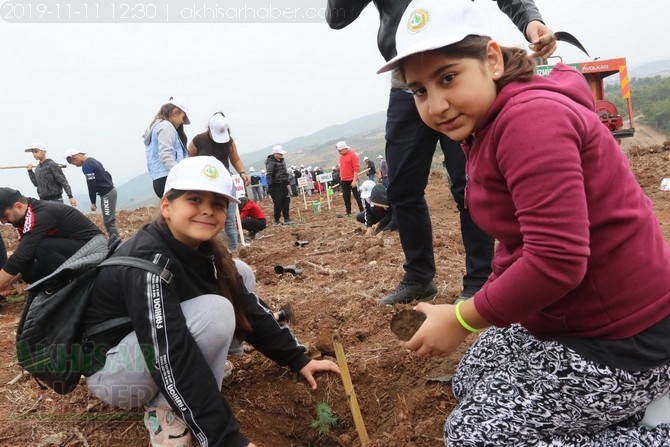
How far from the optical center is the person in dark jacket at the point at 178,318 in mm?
1764

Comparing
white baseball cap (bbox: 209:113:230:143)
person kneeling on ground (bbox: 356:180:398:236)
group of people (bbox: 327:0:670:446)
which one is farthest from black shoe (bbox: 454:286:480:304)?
person kneeling on ground (bbox: 356:180:398:236)

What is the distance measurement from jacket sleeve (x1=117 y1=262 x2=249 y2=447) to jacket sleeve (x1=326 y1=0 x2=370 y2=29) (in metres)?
1.81

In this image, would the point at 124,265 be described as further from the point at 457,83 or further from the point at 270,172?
the point at 270,172

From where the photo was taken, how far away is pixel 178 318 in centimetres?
181

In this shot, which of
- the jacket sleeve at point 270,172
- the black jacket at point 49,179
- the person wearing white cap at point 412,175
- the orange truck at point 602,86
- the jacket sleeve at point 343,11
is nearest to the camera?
the person wearing white cap at point 412,175

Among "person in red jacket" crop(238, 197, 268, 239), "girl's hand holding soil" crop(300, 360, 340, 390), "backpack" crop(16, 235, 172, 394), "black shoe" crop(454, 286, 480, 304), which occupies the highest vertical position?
"backpack" crop(16, 235, 172, 394)

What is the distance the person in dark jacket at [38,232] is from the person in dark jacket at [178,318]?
8.97ft

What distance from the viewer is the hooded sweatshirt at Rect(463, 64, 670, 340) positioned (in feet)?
3.64

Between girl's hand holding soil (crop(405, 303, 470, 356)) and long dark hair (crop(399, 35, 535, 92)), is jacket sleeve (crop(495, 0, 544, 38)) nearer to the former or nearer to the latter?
long dark hair (crop(399, 35, 535, 92))

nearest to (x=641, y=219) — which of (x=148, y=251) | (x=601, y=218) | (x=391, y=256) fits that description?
(x=601, y=218)

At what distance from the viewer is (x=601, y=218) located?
1.22 meters

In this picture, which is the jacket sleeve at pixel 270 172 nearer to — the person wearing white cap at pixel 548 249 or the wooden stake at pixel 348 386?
the wooden stake at pixel 348 386

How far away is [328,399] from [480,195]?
56.4 inches

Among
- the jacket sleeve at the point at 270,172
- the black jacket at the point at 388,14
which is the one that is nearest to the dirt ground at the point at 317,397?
the black jacket at the point at 388,14
